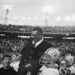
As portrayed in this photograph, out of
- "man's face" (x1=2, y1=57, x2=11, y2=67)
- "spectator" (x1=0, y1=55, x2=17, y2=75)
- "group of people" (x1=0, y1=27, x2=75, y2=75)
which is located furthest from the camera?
"man's face" (x1=2, y1=57, x2=11, y2=67)

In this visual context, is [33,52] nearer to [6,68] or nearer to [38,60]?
[38,60]

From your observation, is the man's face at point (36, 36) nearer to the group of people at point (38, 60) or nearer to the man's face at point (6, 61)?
the group of people at point (38, 60)

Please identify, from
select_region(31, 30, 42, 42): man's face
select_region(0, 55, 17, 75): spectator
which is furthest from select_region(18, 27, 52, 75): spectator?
select_region(0, 55, 17, 75): spectator

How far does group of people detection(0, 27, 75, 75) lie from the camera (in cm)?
387

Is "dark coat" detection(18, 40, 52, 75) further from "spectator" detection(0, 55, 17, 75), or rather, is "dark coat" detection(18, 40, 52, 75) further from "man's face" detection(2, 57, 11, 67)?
"man's face" detection(2, 57, 11, 67)

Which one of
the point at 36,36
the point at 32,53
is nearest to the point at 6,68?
the point at 32,53

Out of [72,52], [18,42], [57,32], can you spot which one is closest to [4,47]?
[18,42]

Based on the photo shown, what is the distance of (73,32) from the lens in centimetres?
412

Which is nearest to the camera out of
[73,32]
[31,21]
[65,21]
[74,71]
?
[74,71]

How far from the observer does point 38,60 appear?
4.00 metres

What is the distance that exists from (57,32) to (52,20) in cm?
55

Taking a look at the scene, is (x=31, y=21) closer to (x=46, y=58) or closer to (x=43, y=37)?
(x=43, y=37)

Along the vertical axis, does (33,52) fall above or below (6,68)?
above

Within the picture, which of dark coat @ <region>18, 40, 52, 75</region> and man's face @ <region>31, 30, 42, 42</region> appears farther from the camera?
man's face @ <region>31, 30, 42, 42</region>
